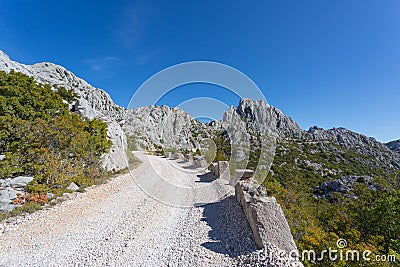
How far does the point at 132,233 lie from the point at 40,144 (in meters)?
6.40

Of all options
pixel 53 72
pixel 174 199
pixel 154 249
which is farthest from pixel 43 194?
pixel 53 72

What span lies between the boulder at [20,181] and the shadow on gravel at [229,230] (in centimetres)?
667

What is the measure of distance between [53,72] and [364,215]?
68.0 meters

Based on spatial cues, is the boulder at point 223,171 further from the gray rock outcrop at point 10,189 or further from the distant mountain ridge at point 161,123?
the gray rock outcrop at point 10,189

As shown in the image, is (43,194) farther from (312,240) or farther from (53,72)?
(53,72)

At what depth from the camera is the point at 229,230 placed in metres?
5.07

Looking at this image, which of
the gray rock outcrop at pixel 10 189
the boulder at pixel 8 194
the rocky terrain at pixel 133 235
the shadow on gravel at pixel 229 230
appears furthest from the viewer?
the boulder at pixel 8 194

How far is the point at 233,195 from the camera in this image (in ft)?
25.7

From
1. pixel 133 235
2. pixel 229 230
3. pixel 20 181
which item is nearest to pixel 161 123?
pixel 20 181

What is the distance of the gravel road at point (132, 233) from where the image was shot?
3.95 metres

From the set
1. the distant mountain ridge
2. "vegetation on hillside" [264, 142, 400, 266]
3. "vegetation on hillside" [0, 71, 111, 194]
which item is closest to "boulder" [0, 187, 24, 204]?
"vegetation on hillside" [0, 71, 111, 194]

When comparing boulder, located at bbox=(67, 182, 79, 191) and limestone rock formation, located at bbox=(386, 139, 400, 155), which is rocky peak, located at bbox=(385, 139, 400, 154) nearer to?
limestone rock formation, located at bbox=(386, 139, 400, 155)

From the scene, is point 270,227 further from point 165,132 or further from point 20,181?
point 165,132

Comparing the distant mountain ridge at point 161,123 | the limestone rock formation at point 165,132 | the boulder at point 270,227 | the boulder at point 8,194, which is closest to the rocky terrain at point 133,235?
the boulder at point 270,227
